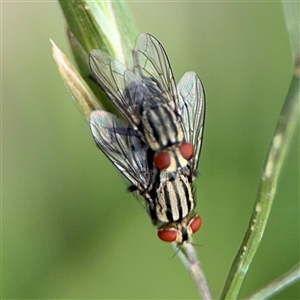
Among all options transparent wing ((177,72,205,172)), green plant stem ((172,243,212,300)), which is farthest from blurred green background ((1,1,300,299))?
green plant stem ((172,243,212,300))

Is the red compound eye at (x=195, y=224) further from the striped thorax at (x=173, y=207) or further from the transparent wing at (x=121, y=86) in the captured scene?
the transparent wing at (x=121, y=86)

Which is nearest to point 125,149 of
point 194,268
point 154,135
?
point 154,135

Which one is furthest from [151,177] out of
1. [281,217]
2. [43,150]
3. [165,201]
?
[43,150]

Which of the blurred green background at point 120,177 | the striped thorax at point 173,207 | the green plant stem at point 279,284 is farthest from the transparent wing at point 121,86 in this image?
the blurred green background at point 120,177

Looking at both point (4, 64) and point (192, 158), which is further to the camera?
point (4, 64)

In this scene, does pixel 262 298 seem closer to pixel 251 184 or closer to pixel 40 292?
pixel 251 184

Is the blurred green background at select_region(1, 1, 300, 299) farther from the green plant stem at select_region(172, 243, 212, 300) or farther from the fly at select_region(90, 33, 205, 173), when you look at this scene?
the green plant stem at select_region(172, 243, 212, 300)
